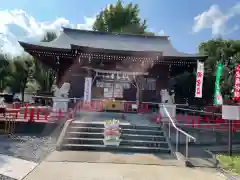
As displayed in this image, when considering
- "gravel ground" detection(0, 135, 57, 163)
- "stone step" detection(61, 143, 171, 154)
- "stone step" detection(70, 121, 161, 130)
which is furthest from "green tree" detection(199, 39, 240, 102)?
"gravel ground" detection(0, 135, 57, 163)

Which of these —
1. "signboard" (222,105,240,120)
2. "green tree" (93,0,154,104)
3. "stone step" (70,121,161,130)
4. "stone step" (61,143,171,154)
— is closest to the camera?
"stone step" (61,143,171,154)

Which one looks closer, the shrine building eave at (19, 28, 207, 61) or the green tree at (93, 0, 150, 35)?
the shrine building eave at (19, 28, 207, 61)

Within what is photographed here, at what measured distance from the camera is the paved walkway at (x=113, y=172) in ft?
16.2

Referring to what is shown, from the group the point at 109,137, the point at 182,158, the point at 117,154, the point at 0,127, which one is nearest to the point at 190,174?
the point at 182,158

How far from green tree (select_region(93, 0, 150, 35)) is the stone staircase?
26.1 m

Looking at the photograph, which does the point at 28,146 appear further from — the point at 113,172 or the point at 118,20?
the point at 118,20

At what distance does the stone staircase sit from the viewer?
24.4 ft

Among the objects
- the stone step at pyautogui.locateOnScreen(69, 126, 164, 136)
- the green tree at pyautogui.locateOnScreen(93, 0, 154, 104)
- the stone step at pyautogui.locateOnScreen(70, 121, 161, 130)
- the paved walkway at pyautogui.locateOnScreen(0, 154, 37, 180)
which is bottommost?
the paved walkway at pyautogui.locateOnScreen(0, 154, 37, 180)

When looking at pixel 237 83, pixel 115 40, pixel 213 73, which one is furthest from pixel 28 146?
pixel 213 73

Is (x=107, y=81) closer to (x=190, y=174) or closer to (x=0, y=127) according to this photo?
(x=0, y=127)

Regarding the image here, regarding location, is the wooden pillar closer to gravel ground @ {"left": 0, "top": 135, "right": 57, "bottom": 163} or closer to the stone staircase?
the stone staircase

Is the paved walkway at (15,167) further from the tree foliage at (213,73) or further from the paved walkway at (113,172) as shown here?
the tree foliage at (213,73)

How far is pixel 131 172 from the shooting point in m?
5.35

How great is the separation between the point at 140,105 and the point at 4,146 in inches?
333
